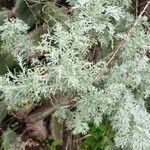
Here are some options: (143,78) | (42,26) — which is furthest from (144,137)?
(42,26)

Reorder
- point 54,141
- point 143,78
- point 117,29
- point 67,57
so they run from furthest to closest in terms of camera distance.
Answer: point 54,141
point 117,29
point 143,78
point 67,57

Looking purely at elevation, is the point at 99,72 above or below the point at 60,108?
above

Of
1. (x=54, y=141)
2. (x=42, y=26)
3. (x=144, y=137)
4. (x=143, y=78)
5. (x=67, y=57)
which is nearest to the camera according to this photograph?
(x=67, y=57)

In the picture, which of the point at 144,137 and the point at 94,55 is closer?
the point at 144,137

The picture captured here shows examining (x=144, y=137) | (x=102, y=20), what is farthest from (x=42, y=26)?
(x=144, y=137)

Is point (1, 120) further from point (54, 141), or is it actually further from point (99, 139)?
point (99, 139)

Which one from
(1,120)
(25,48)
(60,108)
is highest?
(25,48)

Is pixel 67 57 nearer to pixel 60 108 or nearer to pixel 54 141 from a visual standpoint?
pixel 60 108
